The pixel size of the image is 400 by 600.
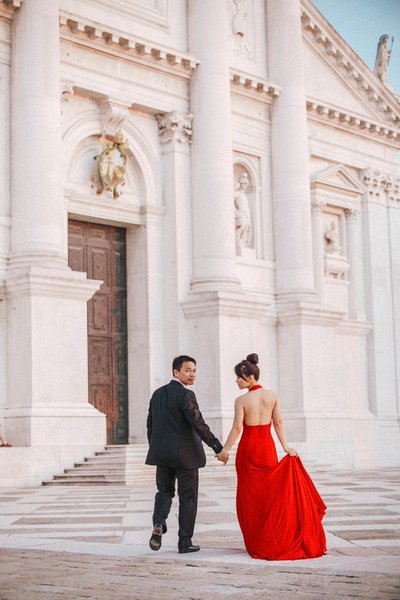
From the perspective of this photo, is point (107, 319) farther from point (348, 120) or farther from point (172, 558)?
point (172, 558)

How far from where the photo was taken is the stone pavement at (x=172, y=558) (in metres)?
7.00

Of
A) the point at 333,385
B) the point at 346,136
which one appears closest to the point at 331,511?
the point at 333,385

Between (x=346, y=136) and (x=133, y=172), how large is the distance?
938 cm

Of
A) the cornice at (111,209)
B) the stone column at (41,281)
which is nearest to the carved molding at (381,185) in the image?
the cornice at (111,209)

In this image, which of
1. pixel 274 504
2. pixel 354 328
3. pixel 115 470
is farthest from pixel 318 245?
pixel 274 504

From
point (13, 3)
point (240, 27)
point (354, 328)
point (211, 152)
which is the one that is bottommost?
point (354, 328)

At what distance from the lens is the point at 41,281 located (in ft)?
70.2

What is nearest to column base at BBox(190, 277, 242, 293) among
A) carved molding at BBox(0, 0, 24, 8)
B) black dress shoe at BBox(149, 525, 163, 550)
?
carved molding at BBox(0, 0, 24, 8)

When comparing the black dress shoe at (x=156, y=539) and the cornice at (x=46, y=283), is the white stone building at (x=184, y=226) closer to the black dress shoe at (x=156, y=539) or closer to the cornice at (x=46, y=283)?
the cornice at (x=46, y=283)

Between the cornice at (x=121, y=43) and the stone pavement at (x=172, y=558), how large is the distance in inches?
499

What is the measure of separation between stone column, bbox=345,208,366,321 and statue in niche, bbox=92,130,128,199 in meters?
9.90

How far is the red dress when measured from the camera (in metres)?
9.08

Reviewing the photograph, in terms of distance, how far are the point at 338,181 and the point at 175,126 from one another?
7.93 metres

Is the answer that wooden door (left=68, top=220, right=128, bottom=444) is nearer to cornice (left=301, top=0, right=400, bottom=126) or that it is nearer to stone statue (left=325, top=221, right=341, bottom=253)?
stone statue (left=325, top=221, right=341, bottom=253)
